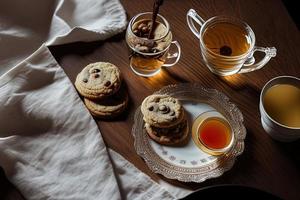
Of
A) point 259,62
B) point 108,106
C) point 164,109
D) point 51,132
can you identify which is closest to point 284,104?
point 259,62

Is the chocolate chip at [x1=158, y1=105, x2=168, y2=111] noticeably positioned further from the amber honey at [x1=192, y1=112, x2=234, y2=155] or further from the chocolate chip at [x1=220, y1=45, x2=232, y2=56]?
the chocolate chip at [x1=220, y1=45, x2=232, y2=56]

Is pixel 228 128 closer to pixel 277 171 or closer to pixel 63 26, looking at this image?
pixel 277 171

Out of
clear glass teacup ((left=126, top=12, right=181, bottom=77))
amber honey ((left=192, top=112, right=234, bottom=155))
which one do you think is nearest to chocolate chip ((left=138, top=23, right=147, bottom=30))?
clear glass teacup ((left=126, top=12, right=181, bottom=77))

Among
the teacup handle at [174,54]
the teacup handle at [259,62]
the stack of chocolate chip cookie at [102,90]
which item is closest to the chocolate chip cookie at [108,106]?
the stack of chocolate chip cookie at [102,90]

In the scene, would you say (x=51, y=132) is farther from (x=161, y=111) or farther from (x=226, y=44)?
(x=226, y=44)

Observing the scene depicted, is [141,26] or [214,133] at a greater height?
[141,26]

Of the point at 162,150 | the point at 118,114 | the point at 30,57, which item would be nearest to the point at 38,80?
the point at 30,57
